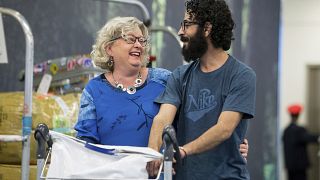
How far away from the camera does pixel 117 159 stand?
8.48 ft

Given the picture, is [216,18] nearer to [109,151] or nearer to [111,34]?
[111,34]

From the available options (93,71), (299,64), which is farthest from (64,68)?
(299,64)

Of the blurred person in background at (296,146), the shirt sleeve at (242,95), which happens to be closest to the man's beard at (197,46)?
the shirt sleeve at (242,95)

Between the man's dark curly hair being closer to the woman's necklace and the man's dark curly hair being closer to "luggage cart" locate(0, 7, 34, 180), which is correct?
the woman's necklace

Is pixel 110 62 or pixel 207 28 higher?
pixel 207 28

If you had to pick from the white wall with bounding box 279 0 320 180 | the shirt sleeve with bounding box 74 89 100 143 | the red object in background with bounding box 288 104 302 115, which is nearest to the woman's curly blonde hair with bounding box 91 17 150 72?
the shirt sleeve with bounding box 74 89 100 143

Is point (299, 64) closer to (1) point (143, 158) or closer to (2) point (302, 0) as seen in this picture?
(2) point (302, 0)

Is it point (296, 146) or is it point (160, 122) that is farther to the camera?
point (296, 146)

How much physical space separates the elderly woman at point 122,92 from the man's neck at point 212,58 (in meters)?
0.33

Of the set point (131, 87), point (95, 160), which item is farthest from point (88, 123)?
point (95, 160)

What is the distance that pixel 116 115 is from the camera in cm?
304

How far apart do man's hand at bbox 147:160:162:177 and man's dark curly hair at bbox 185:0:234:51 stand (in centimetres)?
61

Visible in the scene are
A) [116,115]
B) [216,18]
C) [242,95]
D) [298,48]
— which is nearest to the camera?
[242,95]

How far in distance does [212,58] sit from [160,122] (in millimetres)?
365
